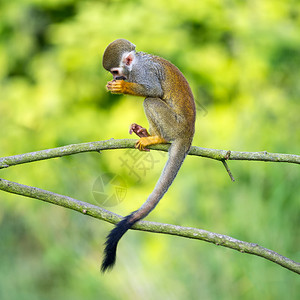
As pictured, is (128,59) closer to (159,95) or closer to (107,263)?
(159,95)

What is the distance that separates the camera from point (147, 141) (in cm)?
310

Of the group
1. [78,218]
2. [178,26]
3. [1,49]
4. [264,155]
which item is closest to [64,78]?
[1,49]

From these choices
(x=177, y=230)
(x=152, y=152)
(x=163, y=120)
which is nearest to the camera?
(x=177, y=230)

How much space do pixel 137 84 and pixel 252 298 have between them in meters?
2.25

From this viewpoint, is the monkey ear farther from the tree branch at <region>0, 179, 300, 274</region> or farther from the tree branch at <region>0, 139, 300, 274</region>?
the tree branch at <region>0, 179, 300, 274</region>

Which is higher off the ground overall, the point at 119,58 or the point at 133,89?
the point at 119,58

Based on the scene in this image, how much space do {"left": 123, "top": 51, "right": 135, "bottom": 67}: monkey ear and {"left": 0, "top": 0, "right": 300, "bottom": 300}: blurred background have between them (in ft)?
2.25

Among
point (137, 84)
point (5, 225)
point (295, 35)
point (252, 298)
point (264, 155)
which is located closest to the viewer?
point (264, 155)

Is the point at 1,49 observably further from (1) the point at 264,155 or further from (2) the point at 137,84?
(1) the point at 264,155

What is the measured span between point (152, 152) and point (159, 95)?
1.12m

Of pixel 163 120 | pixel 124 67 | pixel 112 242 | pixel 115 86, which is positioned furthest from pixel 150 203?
pixel 124 67

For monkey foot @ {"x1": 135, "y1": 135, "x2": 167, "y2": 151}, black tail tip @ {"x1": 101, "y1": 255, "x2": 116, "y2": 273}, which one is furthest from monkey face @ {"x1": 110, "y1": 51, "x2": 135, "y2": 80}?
black tail tip @ {"x1": 101, "y1": 255, "x2": 116, "y2": 273}

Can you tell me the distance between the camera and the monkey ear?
3.32 metres

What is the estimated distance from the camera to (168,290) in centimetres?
430
